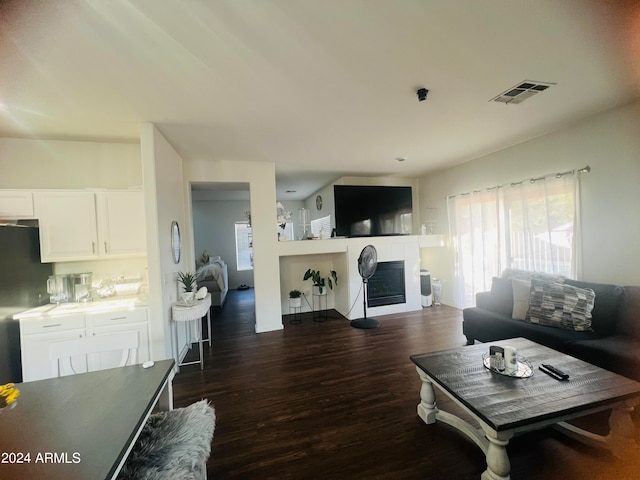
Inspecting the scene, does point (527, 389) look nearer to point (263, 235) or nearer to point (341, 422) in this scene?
point (341, 422)

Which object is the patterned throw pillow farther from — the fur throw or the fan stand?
the fur throw

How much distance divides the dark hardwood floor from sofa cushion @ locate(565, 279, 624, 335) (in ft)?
3.04

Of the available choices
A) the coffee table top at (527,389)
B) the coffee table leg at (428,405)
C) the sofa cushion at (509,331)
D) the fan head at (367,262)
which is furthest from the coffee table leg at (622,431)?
the fan head at (367,262)

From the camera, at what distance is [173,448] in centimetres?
112

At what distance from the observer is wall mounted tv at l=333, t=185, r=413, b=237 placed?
4.63m

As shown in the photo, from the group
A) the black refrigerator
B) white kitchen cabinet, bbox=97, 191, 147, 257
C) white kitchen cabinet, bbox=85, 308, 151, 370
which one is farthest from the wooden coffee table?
the black refrigerator

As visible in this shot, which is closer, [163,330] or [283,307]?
[163,330]

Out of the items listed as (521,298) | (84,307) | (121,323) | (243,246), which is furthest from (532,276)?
(243,246)

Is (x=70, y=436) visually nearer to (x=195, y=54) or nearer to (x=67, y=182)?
(x=195, y=54)

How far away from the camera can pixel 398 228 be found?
4.87 meters

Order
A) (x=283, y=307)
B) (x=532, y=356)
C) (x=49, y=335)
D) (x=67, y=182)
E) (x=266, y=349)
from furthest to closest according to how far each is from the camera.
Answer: (x=283, y=307) → (x=266, y=349) → (x=67, y=182) → (x=49, y=335) → (x=532, y=356)

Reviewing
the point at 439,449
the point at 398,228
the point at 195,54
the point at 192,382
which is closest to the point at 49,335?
the point at 192,382

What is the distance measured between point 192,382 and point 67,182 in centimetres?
253

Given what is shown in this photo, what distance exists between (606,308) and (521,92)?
2114 millimetres
